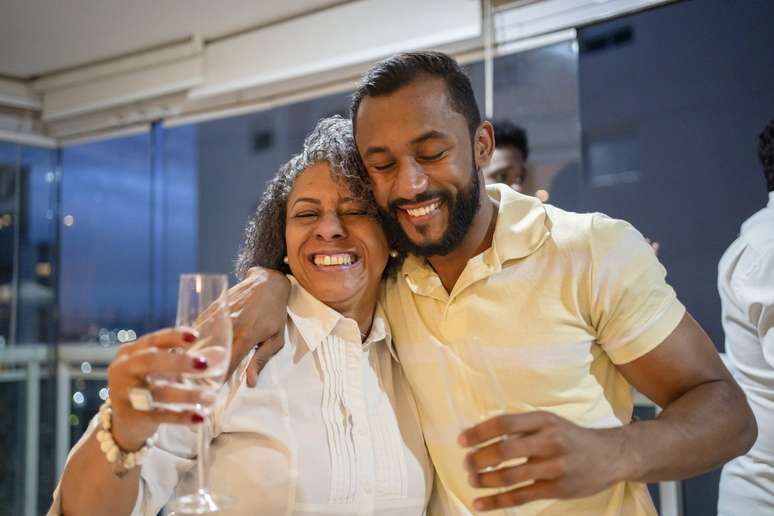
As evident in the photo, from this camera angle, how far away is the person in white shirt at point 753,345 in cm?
211

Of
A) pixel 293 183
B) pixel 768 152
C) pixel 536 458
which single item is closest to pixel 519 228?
pixel 293 183

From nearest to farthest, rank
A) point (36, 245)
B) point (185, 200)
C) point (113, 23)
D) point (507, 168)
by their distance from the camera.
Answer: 1. point (507, 168)
2. point (113, 23)
3. point (36, 245)
4. point (185, 200)

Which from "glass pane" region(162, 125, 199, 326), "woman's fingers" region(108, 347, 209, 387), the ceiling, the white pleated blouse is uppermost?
"glass pane" region(162, 125, 199, 326)

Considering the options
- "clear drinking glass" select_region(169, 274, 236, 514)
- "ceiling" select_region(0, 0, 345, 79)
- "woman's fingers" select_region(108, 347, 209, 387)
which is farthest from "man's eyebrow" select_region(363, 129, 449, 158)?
"ceiling" select_region(0, 0, 345, 79)

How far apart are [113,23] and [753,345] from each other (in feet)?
10.9

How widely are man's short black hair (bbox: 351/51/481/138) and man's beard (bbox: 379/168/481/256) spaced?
129 millimetres

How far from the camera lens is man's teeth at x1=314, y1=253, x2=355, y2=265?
153 cm

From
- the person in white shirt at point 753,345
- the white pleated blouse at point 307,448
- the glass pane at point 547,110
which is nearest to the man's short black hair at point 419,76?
the white pleated blouse at point 307,448

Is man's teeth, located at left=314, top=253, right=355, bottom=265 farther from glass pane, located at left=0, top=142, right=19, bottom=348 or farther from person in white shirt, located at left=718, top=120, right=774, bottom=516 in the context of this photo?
glass pane, located at left=0, top=142, right=19, bottom=348

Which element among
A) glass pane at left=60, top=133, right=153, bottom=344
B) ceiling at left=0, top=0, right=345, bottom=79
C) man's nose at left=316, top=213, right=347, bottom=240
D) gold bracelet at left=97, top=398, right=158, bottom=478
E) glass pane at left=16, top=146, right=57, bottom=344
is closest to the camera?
gold bracelet at left=97, top=398, right=158, bottom=478

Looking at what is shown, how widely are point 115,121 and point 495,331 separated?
414 centimetres

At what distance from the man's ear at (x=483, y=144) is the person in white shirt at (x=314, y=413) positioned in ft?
0.76

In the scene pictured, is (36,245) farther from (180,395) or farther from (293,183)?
(180,395)

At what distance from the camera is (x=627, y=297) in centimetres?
132
